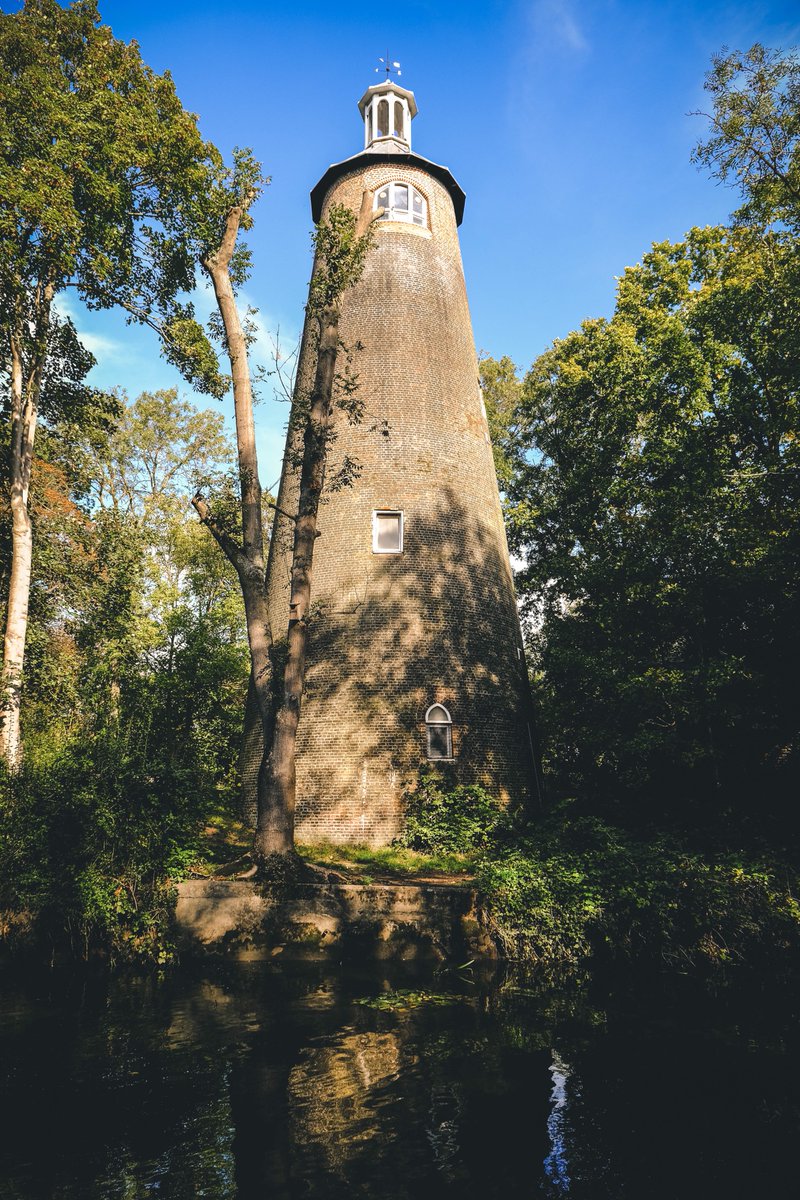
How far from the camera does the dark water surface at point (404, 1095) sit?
13.5 ft

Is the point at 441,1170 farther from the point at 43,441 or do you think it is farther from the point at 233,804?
the point at 43,441

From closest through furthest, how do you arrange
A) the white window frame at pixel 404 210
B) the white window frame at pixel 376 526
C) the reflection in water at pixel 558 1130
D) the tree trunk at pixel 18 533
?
the reflection in water at pixel 558 1130
the tree trunk at pixel 18 533
the white window frame at pixel 376 526
the white window frame at pixel 404 210

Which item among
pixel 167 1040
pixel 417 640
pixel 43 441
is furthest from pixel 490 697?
pixel 43 441

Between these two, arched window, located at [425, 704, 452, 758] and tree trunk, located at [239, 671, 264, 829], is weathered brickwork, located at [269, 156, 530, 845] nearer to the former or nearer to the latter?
arched window, located at [425, 704, 452, 758]

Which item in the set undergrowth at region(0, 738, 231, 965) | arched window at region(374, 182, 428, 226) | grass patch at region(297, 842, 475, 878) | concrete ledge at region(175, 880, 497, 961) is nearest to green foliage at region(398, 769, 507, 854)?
grass patch at region(297, 842, 475, 878)

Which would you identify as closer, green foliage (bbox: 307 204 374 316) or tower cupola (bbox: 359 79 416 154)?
green foliage (bbox: 307 204 374 316)

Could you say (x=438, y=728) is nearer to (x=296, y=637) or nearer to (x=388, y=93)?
(x=296, y=637)

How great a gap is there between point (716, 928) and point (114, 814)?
27.6 ft

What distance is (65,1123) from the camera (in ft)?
16.1

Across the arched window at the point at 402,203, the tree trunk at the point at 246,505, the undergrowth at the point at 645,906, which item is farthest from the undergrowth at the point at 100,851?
the arched window at the point at 402,203

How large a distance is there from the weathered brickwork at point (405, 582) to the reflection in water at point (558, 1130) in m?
7.40

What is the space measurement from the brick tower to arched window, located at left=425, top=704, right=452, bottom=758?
2 cm

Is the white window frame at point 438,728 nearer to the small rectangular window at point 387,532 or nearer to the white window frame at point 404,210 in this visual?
the small rectangular window at point 387,532

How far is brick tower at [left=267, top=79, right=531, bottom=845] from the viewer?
531 inches
